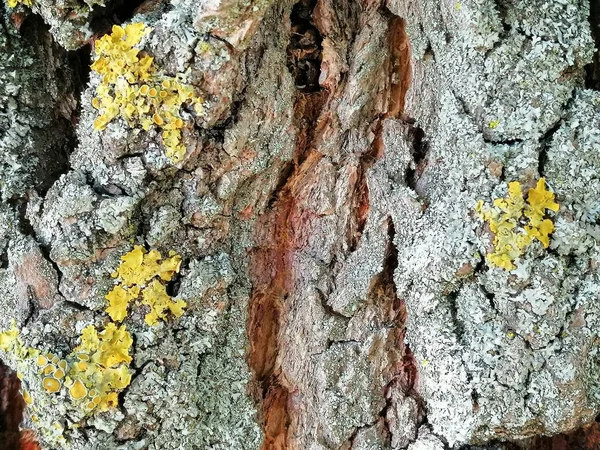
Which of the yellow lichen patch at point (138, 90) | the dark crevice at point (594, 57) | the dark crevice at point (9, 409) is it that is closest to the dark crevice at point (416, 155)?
the dark crevice at point (594, 57)

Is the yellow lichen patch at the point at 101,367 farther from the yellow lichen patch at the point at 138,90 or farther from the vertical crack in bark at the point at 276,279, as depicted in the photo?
the yellow lichen patch at the point at 138,90

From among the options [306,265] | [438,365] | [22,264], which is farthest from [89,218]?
[438,365]

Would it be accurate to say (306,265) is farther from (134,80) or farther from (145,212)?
(134,80)

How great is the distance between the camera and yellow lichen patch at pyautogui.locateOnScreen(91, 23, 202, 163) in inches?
49.8

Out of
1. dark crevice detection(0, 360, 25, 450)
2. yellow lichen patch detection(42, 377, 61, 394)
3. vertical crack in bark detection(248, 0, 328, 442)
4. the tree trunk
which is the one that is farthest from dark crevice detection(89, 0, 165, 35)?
dark crevice detection(0, 360, 25, 450)

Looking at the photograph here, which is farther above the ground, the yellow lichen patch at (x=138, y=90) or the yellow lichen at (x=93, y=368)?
the yellow lichen patch at (x=138, y=90)

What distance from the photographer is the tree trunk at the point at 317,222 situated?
1207 mm

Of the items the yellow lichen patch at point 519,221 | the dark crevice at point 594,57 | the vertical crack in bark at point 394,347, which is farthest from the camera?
the vertical crack in bark at point 394,347

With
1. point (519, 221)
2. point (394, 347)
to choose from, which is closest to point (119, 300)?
point (394, 347)

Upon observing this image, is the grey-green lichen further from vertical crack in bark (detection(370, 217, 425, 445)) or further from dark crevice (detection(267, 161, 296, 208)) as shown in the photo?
dark crevice (detection(267, 161, 296, 208))

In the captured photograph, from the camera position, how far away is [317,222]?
1.48 m

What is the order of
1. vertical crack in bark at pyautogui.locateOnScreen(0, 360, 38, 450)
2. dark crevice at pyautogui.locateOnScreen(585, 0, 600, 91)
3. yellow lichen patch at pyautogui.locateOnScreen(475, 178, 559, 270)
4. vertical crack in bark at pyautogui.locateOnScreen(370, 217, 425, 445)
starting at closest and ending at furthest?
1. yellow lichen patch at pyautogui.locateOnScreen(475, 178, 559, 270)
2. dark crevice at pyautogui.locateOnScreen(585, 0, 600, 91)
3. vertical crack in bark at pyautogui.locateOnScreen(370, 217, 425, 445)
4. vertical crack in bark at pyautogui.locateOnScreen(0, 360, 38, 450)

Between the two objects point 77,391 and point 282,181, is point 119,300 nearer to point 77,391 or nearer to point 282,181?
point 77,391

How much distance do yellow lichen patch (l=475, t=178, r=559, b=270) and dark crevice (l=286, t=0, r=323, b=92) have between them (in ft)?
1.69
